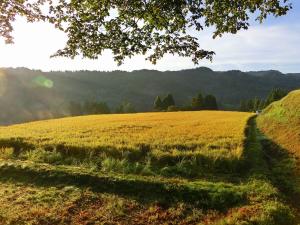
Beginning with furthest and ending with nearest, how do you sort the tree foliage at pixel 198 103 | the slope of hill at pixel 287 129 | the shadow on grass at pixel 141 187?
the tree foliage at pixel 198 103 < the slope of hill at pixel 287 129 < the shadow on grass at pixel 141 187

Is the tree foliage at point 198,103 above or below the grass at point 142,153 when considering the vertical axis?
below

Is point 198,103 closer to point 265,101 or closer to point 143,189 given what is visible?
point 265,101

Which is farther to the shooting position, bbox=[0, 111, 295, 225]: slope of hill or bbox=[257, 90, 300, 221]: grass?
bbox=[257, 90, 300, 221]: grass

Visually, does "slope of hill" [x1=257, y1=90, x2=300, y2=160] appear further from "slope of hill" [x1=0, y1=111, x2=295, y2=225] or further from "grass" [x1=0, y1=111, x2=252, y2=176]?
"slope of hill" [x1=0, y1=111, x2=295, y2=225]

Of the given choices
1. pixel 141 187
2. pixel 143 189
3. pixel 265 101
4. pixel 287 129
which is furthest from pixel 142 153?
pixel 265 101

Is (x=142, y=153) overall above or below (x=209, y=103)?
above

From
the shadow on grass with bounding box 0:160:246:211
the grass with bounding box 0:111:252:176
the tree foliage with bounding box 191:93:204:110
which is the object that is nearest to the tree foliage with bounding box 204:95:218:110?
the tree foliage with bounding box 191:93:204:110

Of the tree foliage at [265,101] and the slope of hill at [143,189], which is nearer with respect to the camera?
the slope of hill at [143,189]

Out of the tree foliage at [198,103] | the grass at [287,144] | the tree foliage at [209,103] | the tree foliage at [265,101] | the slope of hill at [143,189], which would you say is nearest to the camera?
the slope of hill at [143,189]

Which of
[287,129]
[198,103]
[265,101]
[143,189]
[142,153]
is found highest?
[287,129]

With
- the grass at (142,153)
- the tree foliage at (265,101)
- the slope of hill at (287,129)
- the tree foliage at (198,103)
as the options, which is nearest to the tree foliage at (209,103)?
the tree foliage at (198,103)

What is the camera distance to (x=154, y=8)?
9.46 metres

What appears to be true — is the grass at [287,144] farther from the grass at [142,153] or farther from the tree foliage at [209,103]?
the tree foliage at [209,103]

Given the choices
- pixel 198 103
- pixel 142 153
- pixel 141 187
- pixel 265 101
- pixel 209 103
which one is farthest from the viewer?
pixel 265 101
